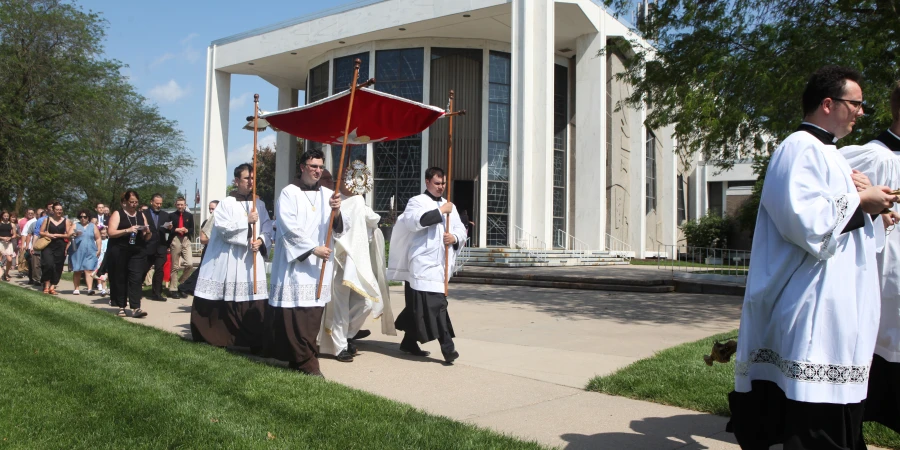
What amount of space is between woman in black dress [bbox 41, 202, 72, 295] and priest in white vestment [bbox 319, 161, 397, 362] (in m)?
9.15

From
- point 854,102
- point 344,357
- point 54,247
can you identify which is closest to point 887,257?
point 854,102

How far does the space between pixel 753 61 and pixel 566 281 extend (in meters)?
6.49

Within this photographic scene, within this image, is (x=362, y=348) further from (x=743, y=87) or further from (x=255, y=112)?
(x=743, y=87)

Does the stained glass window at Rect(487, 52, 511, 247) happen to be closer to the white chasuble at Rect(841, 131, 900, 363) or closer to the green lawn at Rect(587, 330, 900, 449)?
the green lawn at Rect(587, 330, 900, 449)

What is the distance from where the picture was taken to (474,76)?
90.8 ft

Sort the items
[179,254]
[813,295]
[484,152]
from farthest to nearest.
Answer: [484,152], [179,254], [813,295]

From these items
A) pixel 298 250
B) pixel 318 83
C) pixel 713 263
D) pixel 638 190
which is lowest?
pixel 713 263

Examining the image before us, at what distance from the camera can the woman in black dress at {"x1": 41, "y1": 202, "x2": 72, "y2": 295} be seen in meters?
13.7

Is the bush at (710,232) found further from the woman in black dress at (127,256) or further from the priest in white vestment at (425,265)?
the priest in white vestment at (425,265)

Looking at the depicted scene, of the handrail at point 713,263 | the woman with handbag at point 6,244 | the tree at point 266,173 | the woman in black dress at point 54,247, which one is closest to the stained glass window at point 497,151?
the handrail at point 713,263

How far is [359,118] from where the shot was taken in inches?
325

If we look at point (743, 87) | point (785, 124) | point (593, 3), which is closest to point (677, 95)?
point (743, 87)

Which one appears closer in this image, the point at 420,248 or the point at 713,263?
the point at 420,248

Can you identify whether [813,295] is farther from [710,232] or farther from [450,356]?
[710,232]
